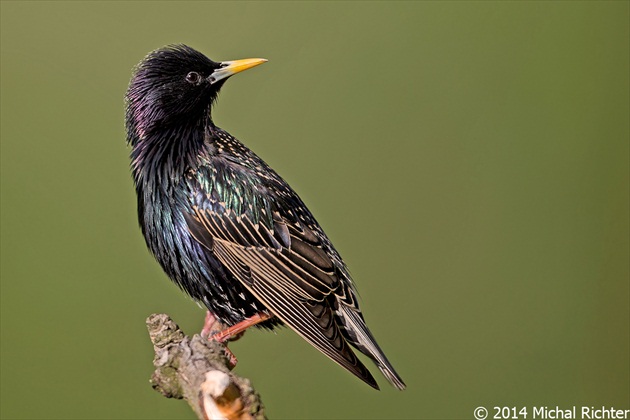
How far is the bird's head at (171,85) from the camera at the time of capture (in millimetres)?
3473

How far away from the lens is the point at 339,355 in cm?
320

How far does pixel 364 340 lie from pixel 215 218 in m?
0.78

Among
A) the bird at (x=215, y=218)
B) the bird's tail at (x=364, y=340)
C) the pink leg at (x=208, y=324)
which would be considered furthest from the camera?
the pink leg at (x=208, y=324)

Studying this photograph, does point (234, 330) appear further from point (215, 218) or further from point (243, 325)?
point (215, 218)

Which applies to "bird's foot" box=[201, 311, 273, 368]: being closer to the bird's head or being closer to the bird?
the bird

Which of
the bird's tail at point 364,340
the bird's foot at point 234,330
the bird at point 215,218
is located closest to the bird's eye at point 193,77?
the bird at point 215,218

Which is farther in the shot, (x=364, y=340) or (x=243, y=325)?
(x=243, y=325)

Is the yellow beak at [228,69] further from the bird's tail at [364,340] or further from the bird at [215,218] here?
the bird's tail at [364,340]

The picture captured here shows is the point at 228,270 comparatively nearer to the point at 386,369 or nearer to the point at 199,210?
the point at 199,210

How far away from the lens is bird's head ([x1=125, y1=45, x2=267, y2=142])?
3.47 metres

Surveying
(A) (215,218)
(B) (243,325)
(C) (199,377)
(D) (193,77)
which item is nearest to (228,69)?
(D) (193,77)

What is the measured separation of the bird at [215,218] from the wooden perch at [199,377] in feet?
1.84

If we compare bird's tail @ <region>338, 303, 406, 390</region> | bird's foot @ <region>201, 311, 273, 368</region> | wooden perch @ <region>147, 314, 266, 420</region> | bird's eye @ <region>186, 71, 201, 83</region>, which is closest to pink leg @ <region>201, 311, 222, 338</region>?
bird's foot @ <region>201, 311, 273, 368</region>

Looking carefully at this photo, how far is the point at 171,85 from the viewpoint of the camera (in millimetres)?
3479
